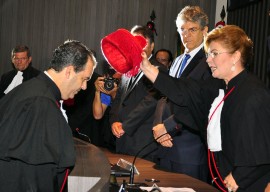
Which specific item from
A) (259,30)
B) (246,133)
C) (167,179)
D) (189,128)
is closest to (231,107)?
(246,133)

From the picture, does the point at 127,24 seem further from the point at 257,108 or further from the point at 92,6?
the point at 257,108

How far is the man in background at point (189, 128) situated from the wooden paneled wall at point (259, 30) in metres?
2.15

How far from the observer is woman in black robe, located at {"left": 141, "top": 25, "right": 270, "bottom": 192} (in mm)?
2758

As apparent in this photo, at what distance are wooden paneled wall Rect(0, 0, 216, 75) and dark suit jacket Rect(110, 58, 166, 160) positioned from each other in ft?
12.0

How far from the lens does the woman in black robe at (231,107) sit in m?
2.76

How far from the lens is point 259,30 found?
6.06 meters

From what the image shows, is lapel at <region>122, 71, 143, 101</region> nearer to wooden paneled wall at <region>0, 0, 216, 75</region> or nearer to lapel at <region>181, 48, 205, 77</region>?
lapel at <region>181, 48, 205, 77</region>

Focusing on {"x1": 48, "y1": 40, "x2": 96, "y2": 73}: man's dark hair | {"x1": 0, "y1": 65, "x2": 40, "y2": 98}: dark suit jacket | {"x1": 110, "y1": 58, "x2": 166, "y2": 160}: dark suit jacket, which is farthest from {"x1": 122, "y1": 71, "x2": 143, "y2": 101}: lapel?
{"x1": 0, "y1": 65, "x2": 40, "y2": 98}: dark suit jacket

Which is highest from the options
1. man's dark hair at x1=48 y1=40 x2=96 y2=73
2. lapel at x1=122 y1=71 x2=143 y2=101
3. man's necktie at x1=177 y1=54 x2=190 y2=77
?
man's dark hair at x1=48 y1=40 x2=96 y2=73

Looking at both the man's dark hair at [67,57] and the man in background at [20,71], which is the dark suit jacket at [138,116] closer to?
the man's dark hair at [67,57]

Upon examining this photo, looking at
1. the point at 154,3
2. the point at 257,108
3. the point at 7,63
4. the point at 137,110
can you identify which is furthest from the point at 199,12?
the point at 7,63

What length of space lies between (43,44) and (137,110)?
4259 millimetres

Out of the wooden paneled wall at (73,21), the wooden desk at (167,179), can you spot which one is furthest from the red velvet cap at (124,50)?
the wooden paneled wall at (73,21)

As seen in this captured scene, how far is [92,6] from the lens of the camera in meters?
7.92
